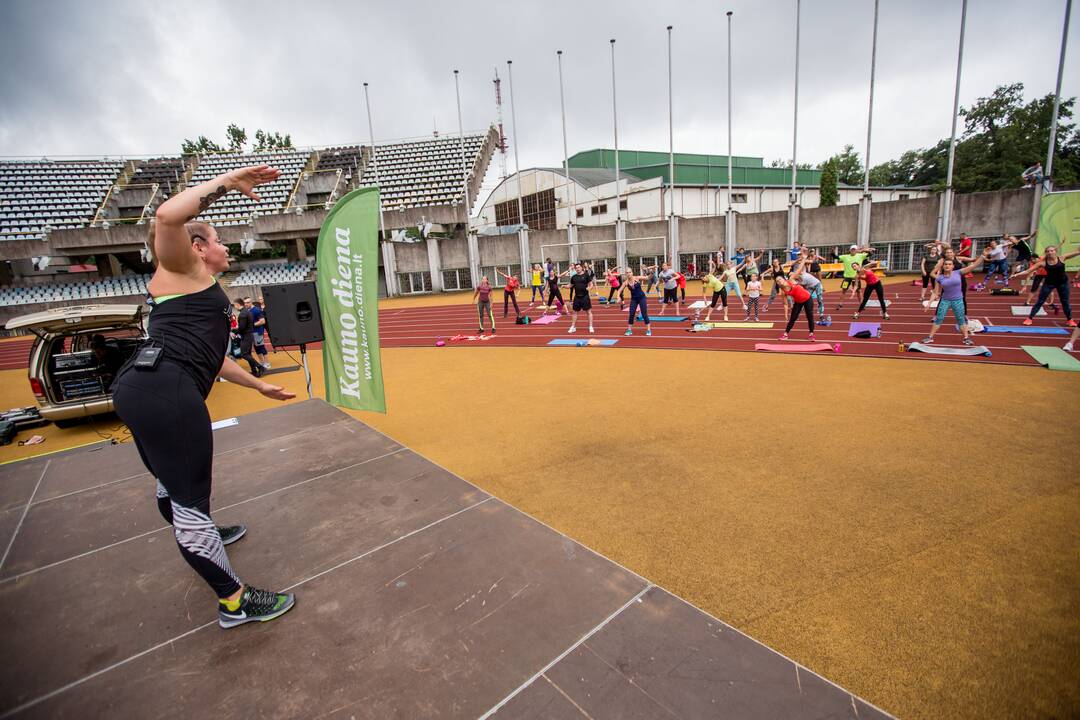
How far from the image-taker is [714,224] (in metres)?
25.5

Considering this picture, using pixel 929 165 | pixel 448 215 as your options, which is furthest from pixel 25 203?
pixel 929 165

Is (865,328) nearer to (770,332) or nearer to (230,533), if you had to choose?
(770,332)

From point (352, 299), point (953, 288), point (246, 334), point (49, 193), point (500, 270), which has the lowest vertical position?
point (246, 334)

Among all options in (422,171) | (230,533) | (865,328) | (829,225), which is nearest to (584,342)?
(865,328)

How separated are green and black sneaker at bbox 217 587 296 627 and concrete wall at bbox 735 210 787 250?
26.8 metres

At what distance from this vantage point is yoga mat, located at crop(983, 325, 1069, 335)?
934 cm

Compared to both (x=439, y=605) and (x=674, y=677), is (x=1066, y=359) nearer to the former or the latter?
(x=674, y=677)

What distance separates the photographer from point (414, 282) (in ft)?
98.3

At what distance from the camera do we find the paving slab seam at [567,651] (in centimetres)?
171

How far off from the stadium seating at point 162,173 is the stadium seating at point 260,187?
1.16m

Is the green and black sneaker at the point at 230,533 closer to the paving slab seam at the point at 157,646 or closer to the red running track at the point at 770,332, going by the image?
the paving slab seam at the point at 157,646

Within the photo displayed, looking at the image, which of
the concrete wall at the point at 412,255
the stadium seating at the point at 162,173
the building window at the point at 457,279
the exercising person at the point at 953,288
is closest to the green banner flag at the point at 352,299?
the exercising person at the point at 953,288

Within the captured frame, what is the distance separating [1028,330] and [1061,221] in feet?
42.3

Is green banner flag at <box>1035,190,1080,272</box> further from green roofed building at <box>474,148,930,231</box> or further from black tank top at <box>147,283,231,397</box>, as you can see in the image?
black tank top at <box>147,283,231,397</box>
